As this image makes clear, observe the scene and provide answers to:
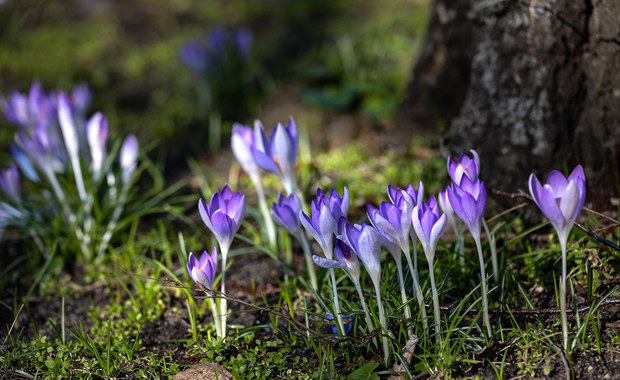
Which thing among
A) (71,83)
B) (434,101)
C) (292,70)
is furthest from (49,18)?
(434,101)

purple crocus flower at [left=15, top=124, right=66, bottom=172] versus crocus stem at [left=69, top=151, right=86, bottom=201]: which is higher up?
purple crocus flower at [left=15, top=124, right=66, bottom=172]

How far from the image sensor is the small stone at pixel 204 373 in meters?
1.79

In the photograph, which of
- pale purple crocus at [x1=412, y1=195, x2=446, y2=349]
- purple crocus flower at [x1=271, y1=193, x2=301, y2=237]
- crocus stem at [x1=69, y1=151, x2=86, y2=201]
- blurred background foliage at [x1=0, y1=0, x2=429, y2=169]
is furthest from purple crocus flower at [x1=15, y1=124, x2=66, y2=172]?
pale purple crocus at [x1=412, y1=195, x2=446, y2=349]

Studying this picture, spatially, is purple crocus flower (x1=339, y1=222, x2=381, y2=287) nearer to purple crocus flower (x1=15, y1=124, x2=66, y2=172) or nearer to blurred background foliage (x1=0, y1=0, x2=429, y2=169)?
purple crocus flower (x1=15, y1=124, x2=66, y2=172)

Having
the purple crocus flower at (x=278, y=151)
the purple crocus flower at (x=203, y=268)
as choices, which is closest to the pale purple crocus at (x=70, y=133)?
the purple crocus flower at (x=278, y=151)

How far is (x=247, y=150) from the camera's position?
2271mm

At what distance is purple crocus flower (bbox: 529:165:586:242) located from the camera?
141 centimetres

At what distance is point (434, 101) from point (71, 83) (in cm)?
328

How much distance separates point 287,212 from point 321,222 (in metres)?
0.26

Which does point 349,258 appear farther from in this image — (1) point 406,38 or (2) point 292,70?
(1) point 406,38

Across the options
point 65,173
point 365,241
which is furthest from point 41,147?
point 365,241

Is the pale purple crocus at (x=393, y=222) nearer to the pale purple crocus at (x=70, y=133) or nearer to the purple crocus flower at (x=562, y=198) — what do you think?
the purple crocus flower at (x=562, y=198)

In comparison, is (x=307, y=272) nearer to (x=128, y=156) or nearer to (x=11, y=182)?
(x=128, y=156)

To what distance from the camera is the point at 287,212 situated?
5.96 ft
